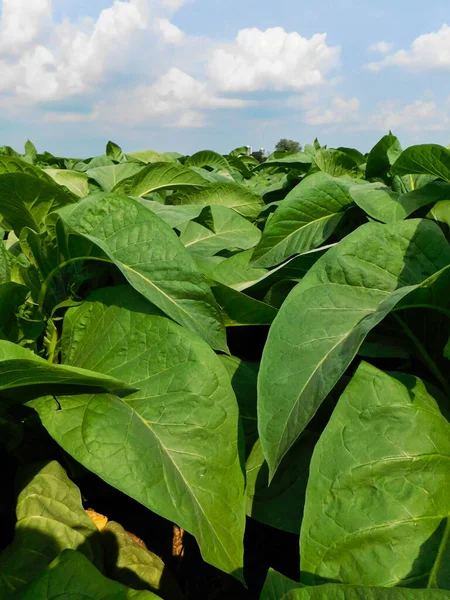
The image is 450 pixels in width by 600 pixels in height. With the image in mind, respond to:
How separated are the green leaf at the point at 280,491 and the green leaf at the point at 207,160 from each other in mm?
3002

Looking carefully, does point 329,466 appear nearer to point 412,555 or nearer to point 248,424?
point 412,555

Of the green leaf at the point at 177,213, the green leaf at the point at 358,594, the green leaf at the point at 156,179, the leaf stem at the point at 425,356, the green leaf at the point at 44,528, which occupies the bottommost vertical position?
the green leaf at the point at 44,528

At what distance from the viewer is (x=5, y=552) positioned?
1208 mm

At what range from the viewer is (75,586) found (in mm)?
935

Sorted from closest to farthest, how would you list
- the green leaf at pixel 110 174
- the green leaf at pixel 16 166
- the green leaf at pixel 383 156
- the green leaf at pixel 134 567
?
the green leaf at pixel 134 567
the green leaf at pixel 16 166
the green leaf at pixel 383 156
the green leaf at pixel 110 174

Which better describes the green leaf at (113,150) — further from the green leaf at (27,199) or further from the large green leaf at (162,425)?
the large green leaf at (162,425)

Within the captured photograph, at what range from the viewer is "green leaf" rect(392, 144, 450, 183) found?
1530 millimetres

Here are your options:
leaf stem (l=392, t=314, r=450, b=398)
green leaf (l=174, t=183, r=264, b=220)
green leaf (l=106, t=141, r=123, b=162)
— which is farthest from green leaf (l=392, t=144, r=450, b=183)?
green leaf (l=106, t=141, r=123, b=162)

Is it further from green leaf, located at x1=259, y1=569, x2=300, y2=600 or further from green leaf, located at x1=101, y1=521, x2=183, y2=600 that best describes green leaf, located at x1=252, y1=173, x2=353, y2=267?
green leaf, located at x1=259, y1=569, x2=300, y2=600

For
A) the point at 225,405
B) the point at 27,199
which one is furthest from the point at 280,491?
the point at 27,199

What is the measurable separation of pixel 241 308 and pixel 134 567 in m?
0.69

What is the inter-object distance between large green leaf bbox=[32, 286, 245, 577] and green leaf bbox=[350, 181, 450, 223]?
2.24 ft

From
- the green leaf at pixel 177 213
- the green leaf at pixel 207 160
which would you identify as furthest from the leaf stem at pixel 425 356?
the green leaf at pixel 207 160

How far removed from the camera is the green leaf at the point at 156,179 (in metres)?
2.16
